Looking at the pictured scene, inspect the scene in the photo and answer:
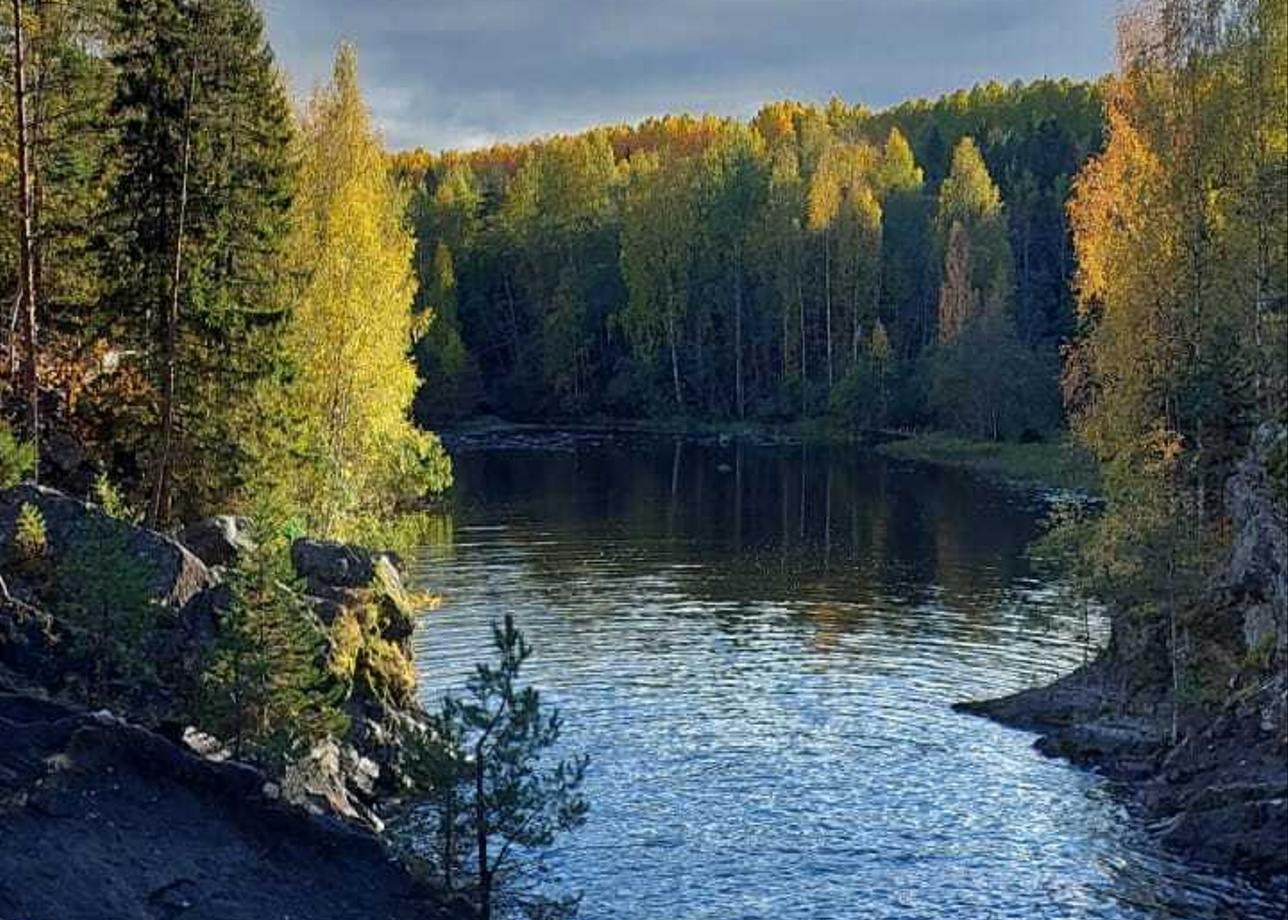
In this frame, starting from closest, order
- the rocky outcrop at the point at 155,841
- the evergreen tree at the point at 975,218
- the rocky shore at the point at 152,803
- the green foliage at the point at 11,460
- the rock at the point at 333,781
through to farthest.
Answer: the rocky outcrop at the point at 155,841, the rocky shore at the point at 152,803, the rock at the point at 333,781, the green foliage at the point at 11,460, the evergreen tree at the point at 975,218

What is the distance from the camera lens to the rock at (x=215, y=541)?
3262 centimetres

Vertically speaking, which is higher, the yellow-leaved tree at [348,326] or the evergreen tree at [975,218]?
the evergreen tree at [975,218]

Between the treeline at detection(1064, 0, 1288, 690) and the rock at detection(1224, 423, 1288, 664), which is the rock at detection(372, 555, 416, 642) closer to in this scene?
the treeline at detection(1064, 0, 1288, 690)

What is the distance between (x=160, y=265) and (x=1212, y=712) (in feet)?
97.0

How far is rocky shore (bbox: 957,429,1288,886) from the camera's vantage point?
2753 cm

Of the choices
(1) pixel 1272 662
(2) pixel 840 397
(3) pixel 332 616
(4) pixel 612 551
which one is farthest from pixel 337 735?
(2) pixel 840 397

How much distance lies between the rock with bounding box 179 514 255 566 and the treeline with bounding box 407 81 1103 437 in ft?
266

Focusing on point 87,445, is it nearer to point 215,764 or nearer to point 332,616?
point 332,616

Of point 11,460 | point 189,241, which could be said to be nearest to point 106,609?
point 11,460

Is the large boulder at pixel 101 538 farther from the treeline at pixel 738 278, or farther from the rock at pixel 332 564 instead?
the treeline at pixel 738 278

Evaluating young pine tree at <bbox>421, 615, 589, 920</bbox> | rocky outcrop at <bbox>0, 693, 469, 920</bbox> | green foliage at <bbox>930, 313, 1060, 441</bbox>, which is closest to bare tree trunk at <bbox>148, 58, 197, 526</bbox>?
rocky outcrop at <bbox>0, 693, 469, 920</bbox>

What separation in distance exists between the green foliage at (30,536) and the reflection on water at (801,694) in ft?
39.8

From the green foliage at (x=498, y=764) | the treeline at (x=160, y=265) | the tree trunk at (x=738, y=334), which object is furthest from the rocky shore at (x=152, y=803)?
the tree trunk at (x=738, y=334)

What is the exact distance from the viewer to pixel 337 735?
98.5 ft
